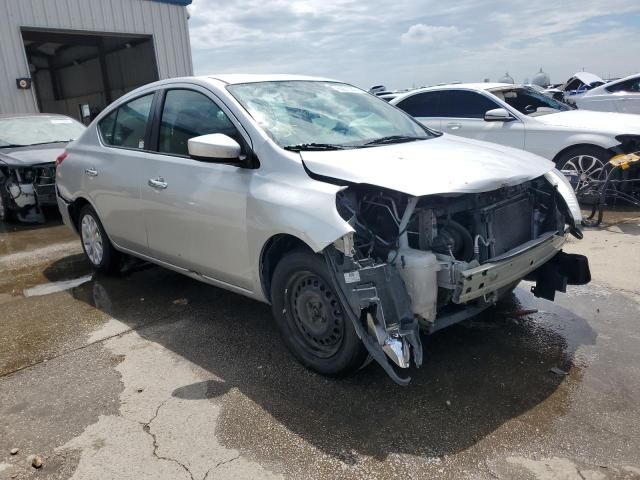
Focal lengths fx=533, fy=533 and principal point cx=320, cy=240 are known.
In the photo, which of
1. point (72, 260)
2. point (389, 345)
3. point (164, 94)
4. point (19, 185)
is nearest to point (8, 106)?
point (19, 185)

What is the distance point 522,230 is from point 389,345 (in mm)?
1357

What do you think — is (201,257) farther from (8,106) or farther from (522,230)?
(8,106)

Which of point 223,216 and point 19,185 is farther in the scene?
point 19,185

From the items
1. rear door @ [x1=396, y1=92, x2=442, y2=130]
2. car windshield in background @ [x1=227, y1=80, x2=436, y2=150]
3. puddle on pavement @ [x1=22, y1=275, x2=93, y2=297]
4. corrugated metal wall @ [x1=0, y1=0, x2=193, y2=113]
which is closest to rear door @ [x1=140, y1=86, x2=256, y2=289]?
car windshield in background @ [x1=227, y1=80, x2=436, y2=150]

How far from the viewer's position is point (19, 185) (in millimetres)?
7777

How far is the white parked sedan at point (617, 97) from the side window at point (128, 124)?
10775mm

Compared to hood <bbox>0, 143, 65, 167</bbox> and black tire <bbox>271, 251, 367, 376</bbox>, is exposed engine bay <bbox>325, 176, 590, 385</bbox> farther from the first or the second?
hood <bbox>0, 143, 65, 167</bbox>

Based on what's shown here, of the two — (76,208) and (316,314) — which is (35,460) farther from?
(76,208)

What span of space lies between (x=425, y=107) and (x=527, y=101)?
153cm

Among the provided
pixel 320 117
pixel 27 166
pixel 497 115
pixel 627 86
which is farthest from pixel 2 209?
pixel 627 86

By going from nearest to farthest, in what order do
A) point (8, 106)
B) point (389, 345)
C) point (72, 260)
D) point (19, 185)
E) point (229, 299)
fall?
point (389, 345)
point (229, 299)
point (72, 260)
point (19, 185)
point (8, 106)

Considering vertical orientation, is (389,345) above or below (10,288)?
above

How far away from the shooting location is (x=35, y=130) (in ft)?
28.9

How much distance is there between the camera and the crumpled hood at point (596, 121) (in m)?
6.89
